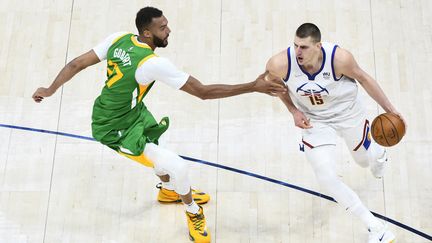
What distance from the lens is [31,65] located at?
654cm

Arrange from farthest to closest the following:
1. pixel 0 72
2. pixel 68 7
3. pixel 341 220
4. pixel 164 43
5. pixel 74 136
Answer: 1. pixel 68 7
2. pixel 0 72
3. pixel 74 136
4. pixel 341 220
5. pixel 164 43

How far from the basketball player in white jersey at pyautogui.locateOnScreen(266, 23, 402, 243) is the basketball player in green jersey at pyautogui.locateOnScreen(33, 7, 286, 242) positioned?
0.19 m

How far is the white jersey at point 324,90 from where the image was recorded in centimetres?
465

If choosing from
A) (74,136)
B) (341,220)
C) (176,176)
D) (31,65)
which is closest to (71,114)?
(74,136)

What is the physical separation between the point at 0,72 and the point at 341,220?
3720 mm

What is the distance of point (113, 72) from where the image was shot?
4703 mm

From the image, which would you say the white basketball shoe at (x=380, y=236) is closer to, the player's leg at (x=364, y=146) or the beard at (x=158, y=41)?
the player's leg at (x=364, y=146)

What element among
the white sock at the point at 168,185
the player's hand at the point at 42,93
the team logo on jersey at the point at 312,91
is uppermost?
the player's hand at the point at 42,93

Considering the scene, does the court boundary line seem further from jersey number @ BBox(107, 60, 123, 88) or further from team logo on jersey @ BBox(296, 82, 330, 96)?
jersey number @ BBox(107, 60, 123, 88)

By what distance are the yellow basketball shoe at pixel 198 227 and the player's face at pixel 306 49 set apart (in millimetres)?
→ 1571

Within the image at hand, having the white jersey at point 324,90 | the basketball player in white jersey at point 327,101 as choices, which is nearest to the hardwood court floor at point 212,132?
the basketball player in white jersey at point 327,101

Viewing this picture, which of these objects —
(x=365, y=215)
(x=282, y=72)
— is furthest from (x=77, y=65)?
(x=365, y=215)

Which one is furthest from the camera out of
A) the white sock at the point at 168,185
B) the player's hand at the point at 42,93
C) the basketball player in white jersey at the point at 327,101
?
the white sock at the point at 168,185

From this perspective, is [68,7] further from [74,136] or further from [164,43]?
[164,43]
